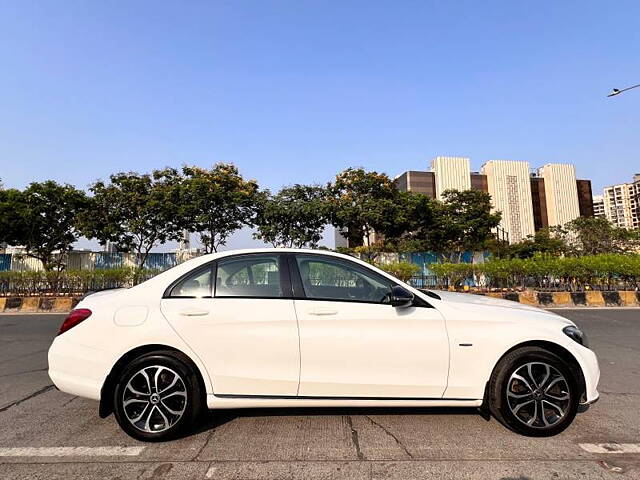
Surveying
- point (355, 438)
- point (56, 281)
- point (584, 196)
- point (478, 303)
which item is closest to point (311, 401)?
point (355, 438)

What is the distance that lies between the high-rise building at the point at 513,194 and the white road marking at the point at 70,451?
97049 millimetres

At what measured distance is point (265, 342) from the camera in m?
3.22

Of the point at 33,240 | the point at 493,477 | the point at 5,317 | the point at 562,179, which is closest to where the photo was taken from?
the point at 493,477

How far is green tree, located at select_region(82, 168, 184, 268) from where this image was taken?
22469 millimetres

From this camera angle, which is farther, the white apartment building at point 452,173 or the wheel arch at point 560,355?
the white apartment building at point 452,173

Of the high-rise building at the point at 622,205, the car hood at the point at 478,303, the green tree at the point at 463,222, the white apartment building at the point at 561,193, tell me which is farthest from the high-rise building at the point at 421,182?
the car hood at the point at 478,303

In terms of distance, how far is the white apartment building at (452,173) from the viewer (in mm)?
88562

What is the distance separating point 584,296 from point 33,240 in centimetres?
2788

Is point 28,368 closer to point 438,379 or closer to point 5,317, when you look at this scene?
point 438,379

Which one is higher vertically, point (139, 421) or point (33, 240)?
point (33, 240)

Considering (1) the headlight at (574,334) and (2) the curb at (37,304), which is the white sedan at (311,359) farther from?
(2) the curb at (37,304)

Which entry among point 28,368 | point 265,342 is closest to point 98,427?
point 265,342

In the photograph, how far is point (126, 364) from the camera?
10.7 feet

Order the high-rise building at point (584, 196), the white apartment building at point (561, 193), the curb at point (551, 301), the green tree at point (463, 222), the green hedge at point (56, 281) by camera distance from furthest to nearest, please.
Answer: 1. the high-rise building at point (584, 196)
2. the white apartment building at point (561, 193)
3. the green tree at point (463, 222)
4. the green hedge at point (56, 281)
5. the curb at point (551, 301)
